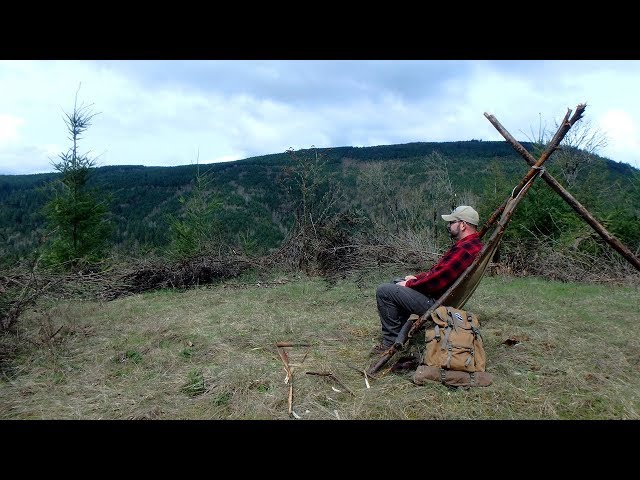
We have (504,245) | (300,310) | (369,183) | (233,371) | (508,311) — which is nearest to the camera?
(233,371)

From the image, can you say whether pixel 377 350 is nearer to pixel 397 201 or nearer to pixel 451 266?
pixel 451 266

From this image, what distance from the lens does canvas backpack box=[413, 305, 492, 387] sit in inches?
149

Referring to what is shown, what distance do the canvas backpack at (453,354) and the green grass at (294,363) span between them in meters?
0.09

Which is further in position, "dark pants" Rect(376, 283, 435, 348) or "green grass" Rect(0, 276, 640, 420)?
"dark pants" Rect(376, 283, 435, 348)

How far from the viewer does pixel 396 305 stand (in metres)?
4.34

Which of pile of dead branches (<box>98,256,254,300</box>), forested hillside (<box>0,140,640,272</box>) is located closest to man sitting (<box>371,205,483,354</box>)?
forested hillside (<box>0,140,640,272</box>)

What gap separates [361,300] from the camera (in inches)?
284

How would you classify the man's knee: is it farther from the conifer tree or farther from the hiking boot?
the conifer tree

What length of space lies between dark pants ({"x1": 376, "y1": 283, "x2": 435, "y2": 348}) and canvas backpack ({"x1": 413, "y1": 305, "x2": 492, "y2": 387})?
32 centimetres

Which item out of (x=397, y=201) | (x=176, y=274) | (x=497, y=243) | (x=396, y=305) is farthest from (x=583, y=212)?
(x=397, y=201)
